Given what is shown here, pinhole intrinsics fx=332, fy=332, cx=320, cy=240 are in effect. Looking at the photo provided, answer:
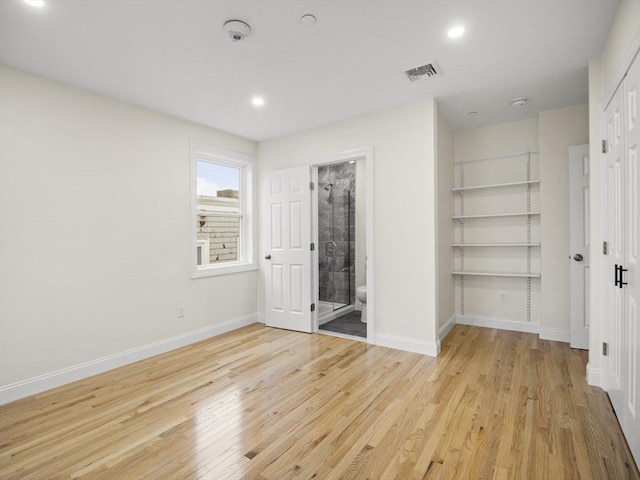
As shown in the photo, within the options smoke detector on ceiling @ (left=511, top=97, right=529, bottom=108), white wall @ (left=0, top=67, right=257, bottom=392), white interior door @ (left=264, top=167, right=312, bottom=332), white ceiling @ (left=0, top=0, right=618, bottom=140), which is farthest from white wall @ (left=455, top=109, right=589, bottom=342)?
white wall @ (left=0, top=67, right=257, bottom=392)

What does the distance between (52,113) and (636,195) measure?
4.17 m

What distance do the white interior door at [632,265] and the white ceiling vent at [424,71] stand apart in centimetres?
125

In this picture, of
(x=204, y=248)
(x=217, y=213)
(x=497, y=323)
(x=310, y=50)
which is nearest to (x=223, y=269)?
(x=204, y=248)

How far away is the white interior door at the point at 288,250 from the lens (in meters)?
4.30

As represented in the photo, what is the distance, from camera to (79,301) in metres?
2.99

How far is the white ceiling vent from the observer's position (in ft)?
8.87

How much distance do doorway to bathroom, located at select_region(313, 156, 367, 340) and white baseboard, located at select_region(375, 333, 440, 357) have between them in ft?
5.14

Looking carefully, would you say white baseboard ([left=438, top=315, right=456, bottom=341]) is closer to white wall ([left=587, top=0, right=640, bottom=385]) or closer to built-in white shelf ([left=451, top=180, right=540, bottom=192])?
white wall ([left=587, top=0, right=640, bottom=385])

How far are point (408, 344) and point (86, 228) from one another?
334 centimetres

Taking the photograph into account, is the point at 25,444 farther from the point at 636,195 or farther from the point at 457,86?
the point at 457,86

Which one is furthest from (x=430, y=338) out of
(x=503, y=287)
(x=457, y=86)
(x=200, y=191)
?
(x=200, y=191)

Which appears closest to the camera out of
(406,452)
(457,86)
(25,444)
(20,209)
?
(406,452)

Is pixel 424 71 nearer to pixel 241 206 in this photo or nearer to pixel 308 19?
pixel 308 19

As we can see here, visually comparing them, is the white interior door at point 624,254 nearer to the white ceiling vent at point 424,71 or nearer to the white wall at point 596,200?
the white wall at point 596,200
